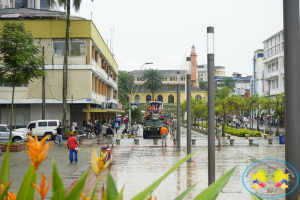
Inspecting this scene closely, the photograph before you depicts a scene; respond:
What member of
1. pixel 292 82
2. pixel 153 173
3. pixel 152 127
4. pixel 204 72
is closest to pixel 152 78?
pixel 152 127

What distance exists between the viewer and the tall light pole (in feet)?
17.1

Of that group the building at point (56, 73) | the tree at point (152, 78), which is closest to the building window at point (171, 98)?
the tree at point (152, 78)

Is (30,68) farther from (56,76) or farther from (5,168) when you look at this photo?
(5,168)

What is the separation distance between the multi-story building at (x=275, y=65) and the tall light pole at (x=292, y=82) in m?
59.5

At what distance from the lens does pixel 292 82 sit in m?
5.33

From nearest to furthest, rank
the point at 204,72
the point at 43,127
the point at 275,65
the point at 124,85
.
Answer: the point at 43,127
the point at 275,65
the point at 124,85
the point at 204,72

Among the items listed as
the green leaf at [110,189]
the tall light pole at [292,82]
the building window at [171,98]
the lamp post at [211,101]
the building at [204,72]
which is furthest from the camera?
the building at [204,72]

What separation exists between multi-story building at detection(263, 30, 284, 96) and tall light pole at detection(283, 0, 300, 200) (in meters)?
59.5

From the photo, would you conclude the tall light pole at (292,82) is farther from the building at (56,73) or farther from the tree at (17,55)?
the building at (56,73)

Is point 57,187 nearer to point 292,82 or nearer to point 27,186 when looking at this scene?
point 27,186

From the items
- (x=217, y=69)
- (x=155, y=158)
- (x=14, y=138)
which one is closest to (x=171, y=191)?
(x=155, y=158)

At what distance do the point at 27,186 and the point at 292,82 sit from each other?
14.7 ft

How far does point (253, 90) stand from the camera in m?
89.4

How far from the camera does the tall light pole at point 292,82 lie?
5203 millimetres
